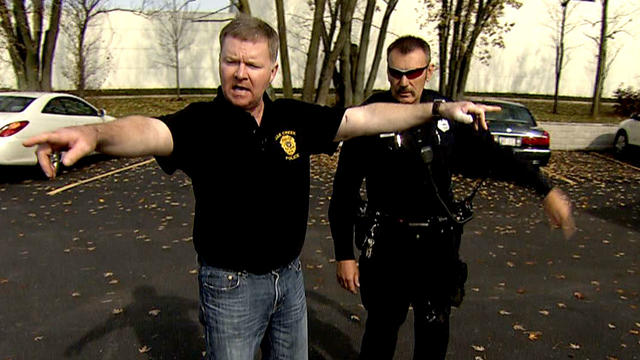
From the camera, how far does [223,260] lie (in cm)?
220

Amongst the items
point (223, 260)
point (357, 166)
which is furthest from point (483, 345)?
point (223, 260)

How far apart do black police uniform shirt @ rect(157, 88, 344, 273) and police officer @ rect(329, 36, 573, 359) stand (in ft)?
Answer: 2.79

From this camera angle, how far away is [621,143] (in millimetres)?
16328

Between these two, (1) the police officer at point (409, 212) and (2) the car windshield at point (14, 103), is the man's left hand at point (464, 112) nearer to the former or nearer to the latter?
(1) the police officer at point (409, 212)

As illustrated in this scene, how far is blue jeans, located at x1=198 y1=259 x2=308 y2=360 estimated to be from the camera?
7.27 feet

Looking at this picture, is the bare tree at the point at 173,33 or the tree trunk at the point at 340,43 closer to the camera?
the tree trunk at the point at 340,43

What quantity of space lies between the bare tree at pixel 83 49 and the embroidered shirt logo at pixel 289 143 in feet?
63.3

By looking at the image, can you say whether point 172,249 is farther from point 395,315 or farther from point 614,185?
point 614,185

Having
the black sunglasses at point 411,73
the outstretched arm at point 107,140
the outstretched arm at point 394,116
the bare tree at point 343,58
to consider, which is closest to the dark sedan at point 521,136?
the bare tree at point 343,58

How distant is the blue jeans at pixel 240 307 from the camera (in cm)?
222

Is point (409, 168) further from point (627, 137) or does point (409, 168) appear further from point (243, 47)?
point (627, 137)

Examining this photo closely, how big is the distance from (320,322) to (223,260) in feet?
8.43

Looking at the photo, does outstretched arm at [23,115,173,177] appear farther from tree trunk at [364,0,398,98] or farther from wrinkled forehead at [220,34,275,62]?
tree trunk at [364,0,398,98]

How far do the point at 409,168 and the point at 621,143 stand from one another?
1561 cm
